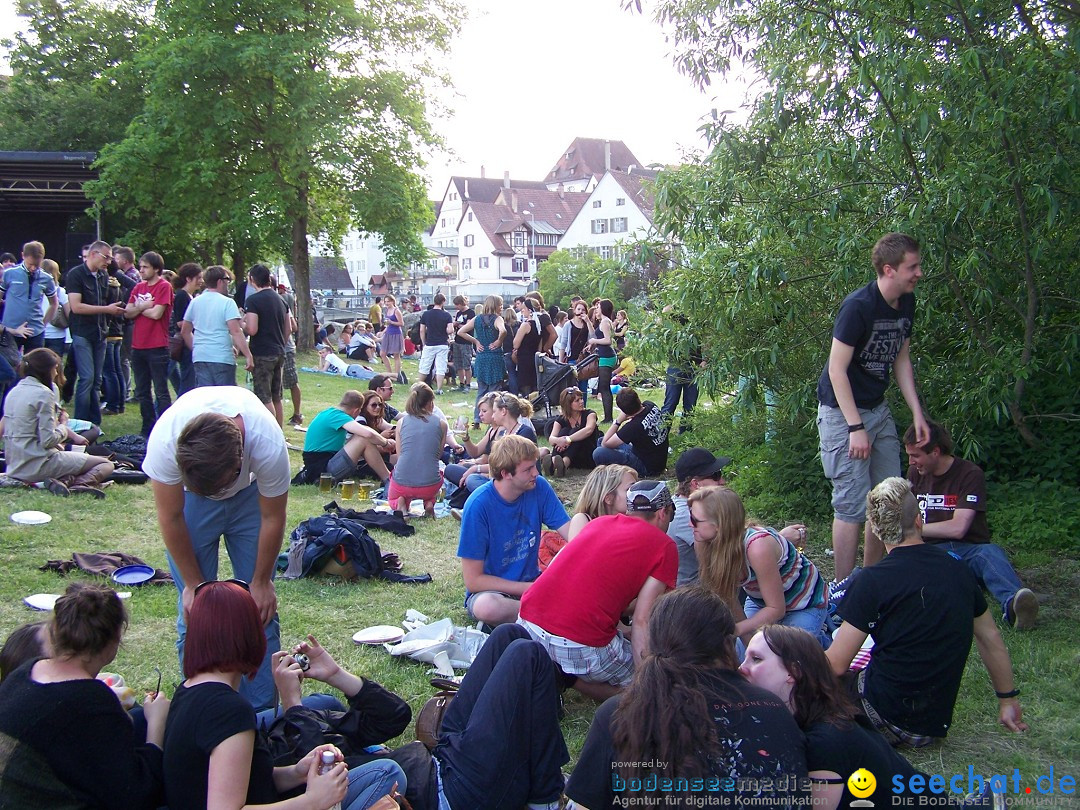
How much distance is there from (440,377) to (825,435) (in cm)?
1189

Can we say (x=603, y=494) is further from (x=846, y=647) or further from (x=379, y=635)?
(x=379, y=635)

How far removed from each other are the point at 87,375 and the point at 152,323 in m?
0.94

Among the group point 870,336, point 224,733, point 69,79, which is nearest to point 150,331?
point 870,336

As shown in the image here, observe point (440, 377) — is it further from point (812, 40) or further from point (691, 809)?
point (691, 809)

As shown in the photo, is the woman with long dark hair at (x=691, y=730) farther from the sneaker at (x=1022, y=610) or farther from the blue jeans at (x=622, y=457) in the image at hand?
the blue jeans at (x=622, y=457)

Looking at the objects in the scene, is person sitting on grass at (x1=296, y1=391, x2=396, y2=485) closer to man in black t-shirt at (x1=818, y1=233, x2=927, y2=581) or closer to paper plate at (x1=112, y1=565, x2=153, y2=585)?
paper plate at (x1=112, y1=565, x2=153, y2=585)

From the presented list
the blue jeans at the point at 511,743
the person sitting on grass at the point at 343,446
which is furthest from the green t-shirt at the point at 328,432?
the blue jeans at the point at 511,743

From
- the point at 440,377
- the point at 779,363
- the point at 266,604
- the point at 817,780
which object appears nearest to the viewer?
the point at 817,780

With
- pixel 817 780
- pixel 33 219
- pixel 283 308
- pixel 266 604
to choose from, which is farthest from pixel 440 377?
pixel 817 780

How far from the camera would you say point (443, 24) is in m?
22.8

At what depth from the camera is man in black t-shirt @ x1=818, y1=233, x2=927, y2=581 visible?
15.9 feet

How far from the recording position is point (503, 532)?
15.4 feet

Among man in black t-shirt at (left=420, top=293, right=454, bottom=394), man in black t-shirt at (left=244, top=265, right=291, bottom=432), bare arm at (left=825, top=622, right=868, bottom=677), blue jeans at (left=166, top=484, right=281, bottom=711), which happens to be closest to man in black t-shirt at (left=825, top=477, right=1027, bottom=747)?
bare arm at (left=825, top=622, right=868, bottom=677)

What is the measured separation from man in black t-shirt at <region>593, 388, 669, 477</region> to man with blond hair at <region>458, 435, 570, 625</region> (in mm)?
4215
